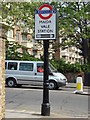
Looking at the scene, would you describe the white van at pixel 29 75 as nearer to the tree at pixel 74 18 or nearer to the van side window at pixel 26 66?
the van side window at pixel 26 66

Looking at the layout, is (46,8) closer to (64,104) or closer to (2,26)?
(2,26)

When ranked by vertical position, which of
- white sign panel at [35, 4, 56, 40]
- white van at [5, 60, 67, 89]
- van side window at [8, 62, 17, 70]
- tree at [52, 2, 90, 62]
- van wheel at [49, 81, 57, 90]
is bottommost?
van wheel at [49, 81, 57, 90]

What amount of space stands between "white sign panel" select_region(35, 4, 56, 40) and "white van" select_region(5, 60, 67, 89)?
359 inches

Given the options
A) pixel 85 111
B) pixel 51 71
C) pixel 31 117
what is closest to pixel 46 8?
pixel 31 117

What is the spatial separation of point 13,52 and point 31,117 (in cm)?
2006

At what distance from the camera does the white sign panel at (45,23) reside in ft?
25.3

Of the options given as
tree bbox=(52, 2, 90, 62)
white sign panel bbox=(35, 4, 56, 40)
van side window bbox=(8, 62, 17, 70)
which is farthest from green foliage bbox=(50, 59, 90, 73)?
white sign panel bbox=(35, 4, 56, 40)

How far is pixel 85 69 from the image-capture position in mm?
27625

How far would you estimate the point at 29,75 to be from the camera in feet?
55.8

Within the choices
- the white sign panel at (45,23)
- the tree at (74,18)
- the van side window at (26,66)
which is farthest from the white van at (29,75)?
the tree at (74,18)

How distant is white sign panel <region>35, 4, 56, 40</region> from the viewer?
7702 mm

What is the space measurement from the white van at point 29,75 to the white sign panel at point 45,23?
9.11 meters

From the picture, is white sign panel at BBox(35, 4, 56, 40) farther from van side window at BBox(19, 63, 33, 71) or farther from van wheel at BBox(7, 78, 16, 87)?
van wheel at BBox(7, 78, 16, 87)

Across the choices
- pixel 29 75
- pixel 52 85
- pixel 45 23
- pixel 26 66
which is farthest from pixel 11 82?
pixel 45 23
